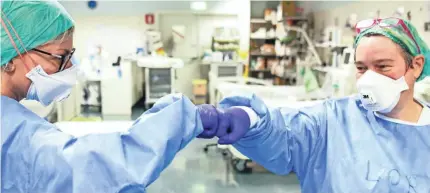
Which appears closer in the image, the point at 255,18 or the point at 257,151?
the point at 257,151

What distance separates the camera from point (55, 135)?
0.86 m

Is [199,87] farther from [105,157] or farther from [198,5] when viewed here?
[105,157]

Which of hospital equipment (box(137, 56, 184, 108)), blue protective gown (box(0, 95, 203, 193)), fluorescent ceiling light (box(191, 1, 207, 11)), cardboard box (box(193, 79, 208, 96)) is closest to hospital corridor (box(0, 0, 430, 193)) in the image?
blue protective gown (box(0, 95, 203, 193))

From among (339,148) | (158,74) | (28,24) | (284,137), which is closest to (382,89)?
(339,148)

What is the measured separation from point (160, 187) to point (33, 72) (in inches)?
103

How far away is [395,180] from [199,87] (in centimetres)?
556

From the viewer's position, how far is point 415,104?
1.32 m

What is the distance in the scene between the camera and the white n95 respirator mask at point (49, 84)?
932 millimetres

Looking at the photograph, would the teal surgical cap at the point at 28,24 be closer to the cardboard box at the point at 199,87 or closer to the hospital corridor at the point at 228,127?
the hospital corridor at the point at 228,127

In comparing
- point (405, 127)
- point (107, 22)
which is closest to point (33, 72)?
point (405, 127)

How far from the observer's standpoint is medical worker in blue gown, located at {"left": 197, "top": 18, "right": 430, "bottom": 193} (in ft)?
3.84

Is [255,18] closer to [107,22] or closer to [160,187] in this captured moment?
[107,22]

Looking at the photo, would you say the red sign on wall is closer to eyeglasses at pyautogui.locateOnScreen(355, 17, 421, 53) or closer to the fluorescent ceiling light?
the fluorescent ceiling light

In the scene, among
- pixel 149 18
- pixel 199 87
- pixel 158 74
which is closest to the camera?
pixel 158 74
